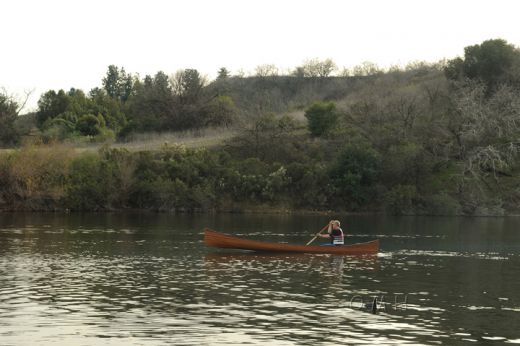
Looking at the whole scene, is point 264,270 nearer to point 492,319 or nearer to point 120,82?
point 492,319

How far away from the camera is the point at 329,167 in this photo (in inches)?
3374

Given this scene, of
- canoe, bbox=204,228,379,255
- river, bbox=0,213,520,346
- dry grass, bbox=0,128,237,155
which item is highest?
dry grass, bbox=0,128,237,155

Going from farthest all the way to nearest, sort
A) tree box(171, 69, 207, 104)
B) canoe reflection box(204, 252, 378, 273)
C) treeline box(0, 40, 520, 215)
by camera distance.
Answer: tree box(171, 69, 207, 104) → treeline box(0, 40, 520, 215) → canoe reflection box(204, 252, 378, 273)

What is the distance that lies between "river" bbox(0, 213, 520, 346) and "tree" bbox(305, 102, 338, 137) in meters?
39.3

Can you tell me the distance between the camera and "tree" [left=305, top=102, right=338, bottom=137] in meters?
97.2

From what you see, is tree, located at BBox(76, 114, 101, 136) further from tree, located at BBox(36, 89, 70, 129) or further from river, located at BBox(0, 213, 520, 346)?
river, located at BBox(0, 213, 520, 346)

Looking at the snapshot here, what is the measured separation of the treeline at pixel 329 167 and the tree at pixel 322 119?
136mm

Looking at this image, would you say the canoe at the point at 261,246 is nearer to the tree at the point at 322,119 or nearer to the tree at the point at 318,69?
the tree at the point at 322,119

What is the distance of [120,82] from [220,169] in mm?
98295

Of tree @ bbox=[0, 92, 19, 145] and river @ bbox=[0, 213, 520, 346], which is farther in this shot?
tree @ bbox=[0, 92, 19, 145]

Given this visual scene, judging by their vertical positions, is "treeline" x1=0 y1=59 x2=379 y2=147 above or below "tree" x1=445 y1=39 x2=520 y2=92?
below

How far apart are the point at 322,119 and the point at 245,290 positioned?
6732 centimetres

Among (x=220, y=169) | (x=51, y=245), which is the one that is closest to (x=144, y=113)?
(x=220, y=169)

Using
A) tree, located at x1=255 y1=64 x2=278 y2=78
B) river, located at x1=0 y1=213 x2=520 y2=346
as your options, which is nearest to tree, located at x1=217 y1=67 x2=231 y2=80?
tree, located at x1=255 y1=64 x2=278 y2=78
